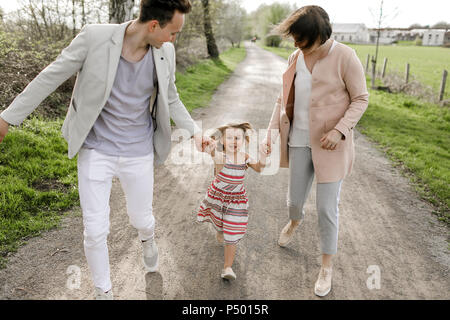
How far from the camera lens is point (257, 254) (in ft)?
11.5

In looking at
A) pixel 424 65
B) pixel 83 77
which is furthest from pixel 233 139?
pixel 424 65

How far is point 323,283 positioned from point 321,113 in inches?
57.0

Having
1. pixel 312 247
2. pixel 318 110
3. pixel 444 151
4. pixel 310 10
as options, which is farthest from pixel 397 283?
pixel 444 151

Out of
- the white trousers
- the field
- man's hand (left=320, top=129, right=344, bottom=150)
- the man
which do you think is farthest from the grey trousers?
the field

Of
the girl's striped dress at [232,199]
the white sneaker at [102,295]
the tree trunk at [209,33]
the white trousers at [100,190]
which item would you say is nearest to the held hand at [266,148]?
the girl's striped dress at [232,199]

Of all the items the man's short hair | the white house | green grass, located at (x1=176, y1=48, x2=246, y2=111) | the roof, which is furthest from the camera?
the roof

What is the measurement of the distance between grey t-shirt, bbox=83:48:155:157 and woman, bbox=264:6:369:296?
1.15 metres

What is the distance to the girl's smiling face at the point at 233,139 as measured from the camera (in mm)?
2920

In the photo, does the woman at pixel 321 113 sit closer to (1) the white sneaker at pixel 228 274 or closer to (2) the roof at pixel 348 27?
(1) the white sneaker at pixel 228 274

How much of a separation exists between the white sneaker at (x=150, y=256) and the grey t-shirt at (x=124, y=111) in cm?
88

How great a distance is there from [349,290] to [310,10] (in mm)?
2327

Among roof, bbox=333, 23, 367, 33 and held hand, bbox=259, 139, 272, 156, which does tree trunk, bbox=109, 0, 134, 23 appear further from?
roof, bbox=333, 23, 367, 33

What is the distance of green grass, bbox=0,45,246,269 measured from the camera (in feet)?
12.0

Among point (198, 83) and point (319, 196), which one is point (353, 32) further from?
point (319, 196)
